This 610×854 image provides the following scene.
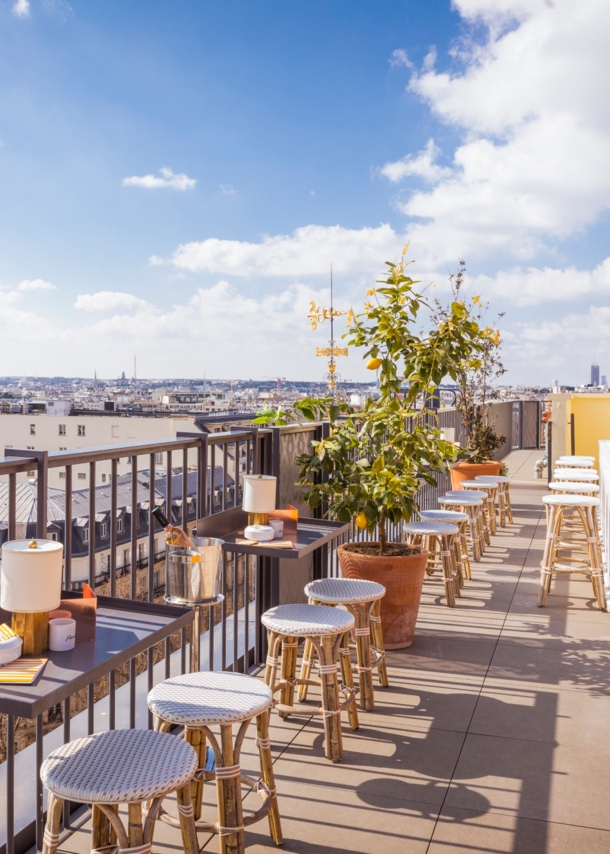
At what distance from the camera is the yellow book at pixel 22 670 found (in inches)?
57.7

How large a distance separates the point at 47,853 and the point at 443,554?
3.71m

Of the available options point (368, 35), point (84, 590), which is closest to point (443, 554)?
point (84, 590)

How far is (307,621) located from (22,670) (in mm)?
1491

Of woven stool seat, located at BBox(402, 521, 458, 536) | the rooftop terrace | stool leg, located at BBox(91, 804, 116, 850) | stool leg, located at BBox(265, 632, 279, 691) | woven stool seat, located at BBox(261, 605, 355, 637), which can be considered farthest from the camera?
woven stool seat, located at BBox(402, 521, 458, 536)

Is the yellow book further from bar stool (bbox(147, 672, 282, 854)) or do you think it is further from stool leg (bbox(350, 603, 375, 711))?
Answer: stool leg (bbox(350, 603, 375, 711))

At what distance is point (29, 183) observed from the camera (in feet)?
181

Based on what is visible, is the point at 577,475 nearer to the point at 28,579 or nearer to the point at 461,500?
the point at 461,500

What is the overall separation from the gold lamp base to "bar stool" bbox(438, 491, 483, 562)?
15.9 feet

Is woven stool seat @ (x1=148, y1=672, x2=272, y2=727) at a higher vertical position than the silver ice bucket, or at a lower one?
lower

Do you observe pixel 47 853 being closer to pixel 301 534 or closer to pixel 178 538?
pixel 178 538

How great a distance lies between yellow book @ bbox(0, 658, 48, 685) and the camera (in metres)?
1.47

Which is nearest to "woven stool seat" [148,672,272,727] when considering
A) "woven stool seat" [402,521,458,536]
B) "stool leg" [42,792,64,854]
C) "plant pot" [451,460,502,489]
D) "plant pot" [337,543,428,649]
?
"stool leg" [42,792,64,854]

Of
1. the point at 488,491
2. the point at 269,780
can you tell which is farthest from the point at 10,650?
the point at 488,491

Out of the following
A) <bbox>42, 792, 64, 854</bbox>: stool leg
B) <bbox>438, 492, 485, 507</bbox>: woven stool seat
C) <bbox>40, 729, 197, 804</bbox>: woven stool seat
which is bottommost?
<bbox>42, 792, 64, 854</bbox>: stool leg
